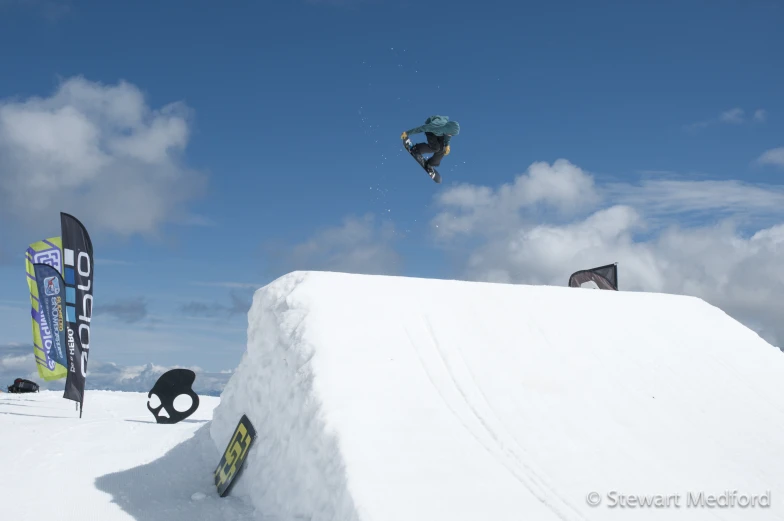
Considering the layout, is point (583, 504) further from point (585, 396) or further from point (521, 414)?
point (585, 396)

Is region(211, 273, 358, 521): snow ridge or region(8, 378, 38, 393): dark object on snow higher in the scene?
region(8, 378, 38, 393): dark object on snow

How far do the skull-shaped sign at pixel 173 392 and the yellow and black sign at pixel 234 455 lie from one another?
5.62 m

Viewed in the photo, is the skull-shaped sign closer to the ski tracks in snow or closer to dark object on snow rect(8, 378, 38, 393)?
the ski tracks in snow

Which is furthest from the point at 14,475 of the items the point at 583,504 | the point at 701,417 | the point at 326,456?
the point at 701,417

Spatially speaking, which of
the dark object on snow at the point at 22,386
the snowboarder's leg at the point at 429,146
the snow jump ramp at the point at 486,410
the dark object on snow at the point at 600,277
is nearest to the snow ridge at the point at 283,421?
the snow jump ramp at the point at 486,410

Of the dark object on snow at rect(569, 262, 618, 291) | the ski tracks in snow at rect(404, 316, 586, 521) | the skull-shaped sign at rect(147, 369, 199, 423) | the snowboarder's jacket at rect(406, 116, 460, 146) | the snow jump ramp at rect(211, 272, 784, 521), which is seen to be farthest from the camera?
the dark object on snow at rect(569, 262, 618, 291)

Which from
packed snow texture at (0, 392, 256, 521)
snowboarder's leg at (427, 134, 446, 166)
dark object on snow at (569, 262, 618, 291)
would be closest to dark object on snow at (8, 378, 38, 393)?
packed snow texture at (0, 392, 256, 521)

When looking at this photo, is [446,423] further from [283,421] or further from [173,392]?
[173,392]

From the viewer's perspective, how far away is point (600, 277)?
21.1 meters

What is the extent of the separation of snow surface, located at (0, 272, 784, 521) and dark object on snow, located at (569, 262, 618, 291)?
8077 mm

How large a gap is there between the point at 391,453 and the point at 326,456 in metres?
0.74

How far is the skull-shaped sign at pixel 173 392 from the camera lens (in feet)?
47.8

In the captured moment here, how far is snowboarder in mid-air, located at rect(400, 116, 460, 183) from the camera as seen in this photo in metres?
14.1

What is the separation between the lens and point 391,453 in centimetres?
695
